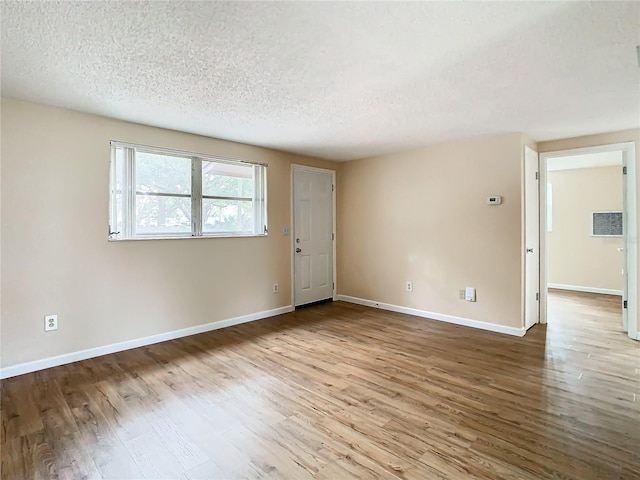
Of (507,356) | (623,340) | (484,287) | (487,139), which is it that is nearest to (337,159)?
(487,139)

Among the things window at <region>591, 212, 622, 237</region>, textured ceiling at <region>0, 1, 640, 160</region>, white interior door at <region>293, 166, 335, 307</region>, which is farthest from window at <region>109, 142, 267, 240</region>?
window at <region>591, 212, 622, 237</region>

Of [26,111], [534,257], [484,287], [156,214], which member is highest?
[26,111]

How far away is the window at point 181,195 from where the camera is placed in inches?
134

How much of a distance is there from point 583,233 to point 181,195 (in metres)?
6.95

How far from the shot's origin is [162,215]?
3.69m

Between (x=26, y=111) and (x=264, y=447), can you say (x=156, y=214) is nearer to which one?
(x=26, y=111)

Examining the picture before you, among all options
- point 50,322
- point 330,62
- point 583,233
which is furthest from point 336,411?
point 583,233

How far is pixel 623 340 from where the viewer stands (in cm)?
364

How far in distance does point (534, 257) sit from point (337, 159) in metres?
3.12

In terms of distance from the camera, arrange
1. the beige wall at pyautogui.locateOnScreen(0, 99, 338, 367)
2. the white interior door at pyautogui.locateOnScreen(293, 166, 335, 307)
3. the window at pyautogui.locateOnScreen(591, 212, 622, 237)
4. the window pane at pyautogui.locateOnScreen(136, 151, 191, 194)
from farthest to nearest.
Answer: the window at pyautogui.locateOnScreen(591, 212, 622, 237) → the white interior door at pyautogui.locateOnScreen(293, 166, 335, 307) → the window pane at pyautogui.locateOnScreen(136, 151, 191, 194) → the beige wall at pyautogui.locateOnScreen(0, 99, 338, 367)

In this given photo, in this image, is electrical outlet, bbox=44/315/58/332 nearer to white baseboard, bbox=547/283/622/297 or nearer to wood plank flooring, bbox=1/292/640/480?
wood plank flooring, bbox=1/292/640/480

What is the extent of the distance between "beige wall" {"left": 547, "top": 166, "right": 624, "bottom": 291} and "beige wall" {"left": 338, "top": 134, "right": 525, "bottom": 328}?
124 inches

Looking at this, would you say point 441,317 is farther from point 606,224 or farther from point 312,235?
point 606,224

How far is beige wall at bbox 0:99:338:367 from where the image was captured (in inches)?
111
